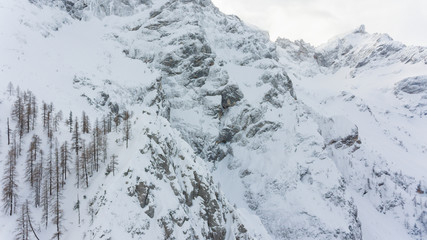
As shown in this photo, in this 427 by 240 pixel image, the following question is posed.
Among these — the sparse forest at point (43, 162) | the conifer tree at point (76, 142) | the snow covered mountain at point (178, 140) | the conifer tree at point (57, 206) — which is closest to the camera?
the conifer tree at point (57, 206)

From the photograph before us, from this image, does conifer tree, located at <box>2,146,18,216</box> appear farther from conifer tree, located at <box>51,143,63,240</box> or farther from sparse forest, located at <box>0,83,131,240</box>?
conifer tree, located at <box>51,143,63,240</box>

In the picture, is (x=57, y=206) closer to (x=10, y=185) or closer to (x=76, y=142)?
(x=10, y=185)

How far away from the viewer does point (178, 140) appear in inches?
3095

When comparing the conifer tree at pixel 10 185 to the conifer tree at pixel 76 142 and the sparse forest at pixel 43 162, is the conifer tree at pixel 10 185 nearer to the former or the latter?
the sparse forest at pixel 43 162

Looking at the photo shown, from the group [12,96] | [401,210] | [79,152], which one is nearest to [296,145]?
[401,210]

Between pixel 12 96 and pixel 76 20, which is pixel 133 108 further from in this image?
pixel 76 20

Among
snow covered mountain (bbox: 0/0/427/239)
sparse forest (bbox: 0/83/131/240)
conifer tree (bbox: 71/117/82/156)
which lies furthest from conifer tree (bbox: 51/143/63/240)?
conifer tree (bbox: 71/117/82/156)

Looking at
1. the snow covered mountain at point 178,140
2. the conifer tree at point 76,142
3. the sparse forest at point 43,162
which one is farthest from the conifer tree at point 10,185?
the conifer tree at point 76,142

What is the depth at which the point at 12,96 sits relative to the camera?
8475 centimetres

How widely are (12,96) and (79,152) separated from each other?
26057 millimetres

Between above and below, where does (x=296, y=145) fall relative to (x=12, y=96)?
below

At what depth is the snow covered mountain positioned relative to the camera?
62406mm

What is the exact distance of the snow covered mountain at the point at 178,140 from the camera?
62406 millimetres

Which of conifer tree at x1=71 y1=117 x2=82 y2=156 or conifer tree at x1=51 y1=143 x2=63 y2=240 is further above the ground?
conifer tree at x1=71 y1=117 x2=82 y2=156
